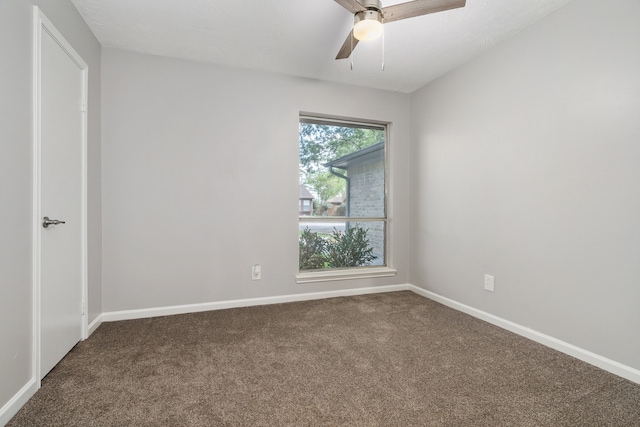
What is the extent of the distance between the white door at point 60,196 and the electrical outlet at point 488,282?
322cm

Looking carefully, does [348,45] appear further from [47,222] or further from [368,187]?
[47,222]

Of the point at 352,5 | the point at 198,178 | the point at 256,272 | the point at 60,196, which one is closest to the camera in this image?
the point at 352,5

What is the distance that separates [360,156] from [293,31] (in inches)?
64.0

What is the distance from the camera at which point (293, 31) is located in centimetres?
236

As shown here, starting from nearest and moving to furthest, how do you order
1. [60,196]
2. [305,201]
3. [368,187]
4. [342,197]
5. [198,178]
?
[60,196] < [198,178] < [305,201] < [342,197] < [368,187]

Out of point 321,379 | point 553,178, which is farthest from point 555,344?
point 321,379

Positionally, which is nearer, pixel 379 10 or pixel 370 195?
pixel 379 10

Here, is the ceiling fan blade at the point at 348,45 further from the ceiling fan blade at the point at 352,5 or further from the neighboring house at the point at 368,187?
the neighboring house at the point at 368,187

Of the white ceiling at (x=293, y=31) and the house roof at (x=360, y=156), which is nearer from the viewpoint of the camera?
the white ceiling at (x=293, y=31)

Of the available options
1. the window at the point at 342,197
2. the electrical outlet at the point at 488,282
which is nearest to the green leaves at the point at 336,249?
the window at the point at 342,197

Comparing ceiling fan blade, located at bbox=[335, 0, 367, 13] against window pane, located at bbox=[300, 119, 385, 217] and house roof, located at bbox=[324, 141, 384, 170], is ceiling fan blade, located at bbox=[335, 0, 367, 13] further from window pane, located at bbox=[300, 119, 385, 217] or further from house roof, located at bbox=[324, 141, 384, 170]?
house roof, located at bbox=[324, 141, 384, 170]

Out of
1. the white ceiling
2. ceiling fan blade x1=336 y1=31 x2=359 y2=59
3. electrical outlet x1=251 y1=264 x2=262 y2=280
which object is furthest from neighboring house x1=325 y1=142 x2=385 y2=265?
ceiling fan blade x1=336 y1=31 x2=359 y2=59

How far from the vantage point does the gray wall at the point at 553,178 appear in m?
1.76

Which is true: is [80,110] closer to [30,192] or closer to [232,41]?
[30,192]
